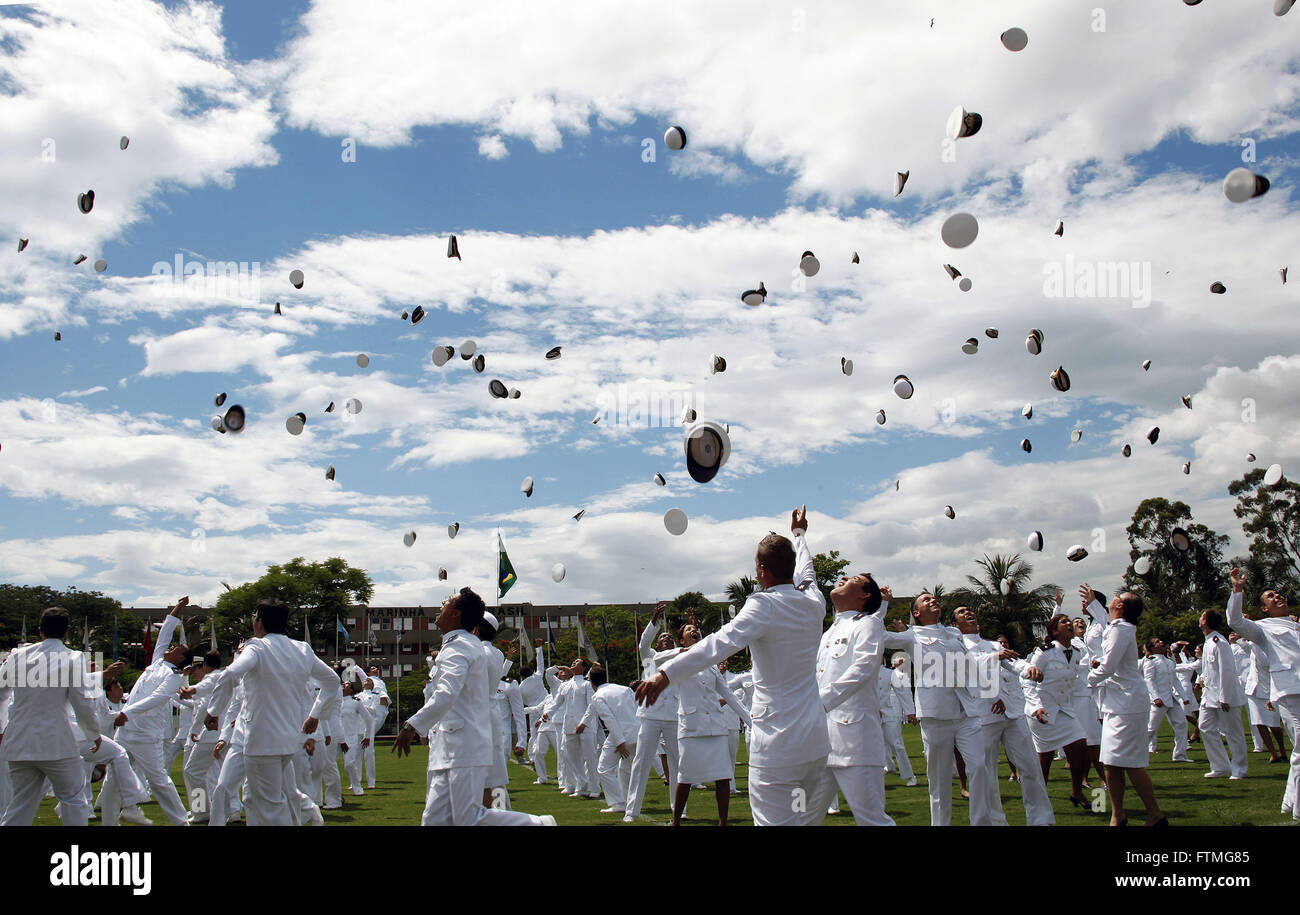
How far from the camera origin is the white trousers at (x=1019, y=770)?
866cm

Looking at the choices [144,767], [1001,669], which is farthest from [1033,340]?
[144,767]

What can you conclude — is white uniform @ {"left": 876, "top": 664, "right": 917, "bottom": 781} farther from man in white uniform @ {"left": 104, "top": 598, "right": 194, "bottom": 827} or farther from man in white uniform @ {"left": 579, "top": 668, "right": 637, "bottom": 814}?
man in white uniform @ {"left": 104, "top": 598, "right": 194, "bottom": 827}

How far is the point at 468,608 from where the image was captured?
671cm

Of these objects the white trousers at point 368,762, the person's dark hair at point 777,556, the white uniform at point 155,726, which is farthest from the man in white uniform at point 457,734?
the white trousers at point 368,762

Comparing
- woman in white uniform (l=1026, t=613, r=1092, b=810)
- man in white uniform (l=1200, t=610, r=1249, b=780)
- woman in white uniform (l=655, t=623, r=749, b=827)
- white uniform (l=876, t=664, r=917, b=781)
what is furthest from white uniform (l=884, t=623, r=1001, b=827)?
man in white uniform (l=1200, t=610, r=1249, b=780)

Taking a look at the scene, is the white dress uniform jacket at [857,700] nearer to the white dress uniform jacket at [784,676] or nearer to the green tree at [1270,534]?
the white dress uniform jacket at [784,676]

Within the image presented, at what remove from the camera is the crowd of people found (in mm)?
5492

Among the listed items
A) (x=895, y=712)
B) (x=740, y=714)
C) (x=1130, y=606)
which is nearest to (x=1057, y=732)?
(x=1130, y=606)

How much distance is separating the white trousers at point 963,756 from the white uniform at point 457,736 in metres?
4.17

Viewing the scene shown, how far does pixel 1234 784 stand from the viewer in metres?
12.7

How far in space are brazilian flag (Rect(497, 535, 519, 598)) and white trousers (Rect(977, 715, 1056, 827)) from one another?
18592 mm

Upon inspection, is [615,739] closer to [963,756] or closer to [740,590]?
[963,756]
